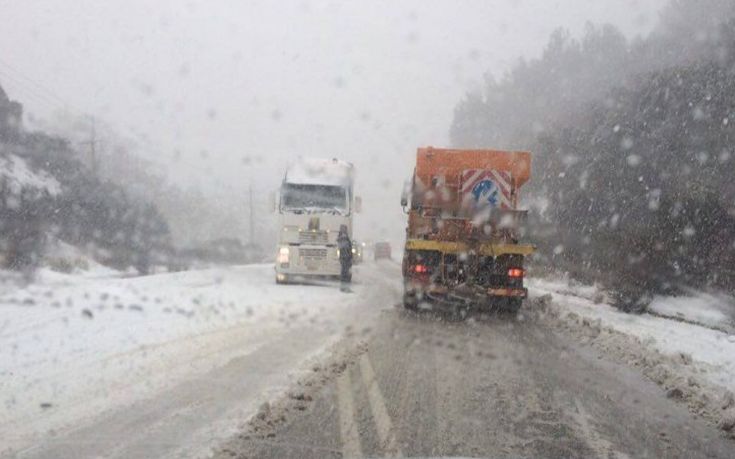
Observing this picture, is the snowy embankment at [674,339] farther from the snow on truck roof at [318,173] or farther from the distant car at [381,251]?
the distant car at [381,251]

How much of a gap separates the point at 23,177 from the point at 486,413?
3903 cm

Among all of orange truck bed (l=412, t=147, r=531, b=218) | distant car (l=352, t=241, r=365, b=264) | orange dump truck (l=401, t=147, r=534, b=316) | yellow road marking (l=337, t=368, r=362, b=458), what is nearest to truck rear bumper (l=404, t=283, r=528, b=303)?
orange dump truck (l=401, t=147, r=534, b=316)

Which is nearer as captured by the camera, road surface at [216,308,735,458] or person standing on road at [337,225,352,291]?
road surface at [216,308,735,458]

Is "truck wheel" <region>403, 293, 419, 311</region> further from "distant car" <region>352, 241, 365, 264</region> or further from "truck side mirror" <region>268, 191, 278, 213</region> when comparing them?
"distant car" <region>352, 241, 365, 264</region>

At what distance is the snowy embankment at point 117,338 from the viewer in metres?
6.20

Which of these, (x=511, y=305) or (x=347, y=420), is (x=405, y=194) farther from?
(x=347, y=420)

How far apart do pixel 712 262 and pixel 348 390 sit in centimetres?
1264

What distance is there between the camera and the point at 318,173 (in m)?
21.5

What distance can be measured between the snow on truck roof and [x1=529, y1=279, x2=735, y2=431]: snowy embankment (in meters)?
7.04

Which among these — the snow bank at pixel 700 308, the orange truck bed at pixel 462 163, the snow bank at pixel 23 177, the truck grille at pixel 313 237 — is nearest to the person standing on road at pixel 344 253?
the truck grille at pixel 313 237

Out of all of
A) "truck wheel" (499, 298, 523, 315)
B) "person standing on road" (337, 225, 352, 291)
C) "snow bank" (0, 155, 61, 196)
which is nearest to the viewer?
"truck wheel" (499, 298, 523, 315)

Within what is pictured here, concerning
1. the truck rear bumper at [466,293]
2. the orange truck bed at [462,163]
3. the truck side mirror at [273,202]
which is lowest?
the truck rear bumper at [466,293]

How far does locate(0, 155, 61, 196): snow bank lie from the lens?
122ft

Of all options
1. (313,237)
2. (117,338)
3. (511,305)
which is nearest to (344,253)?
(313,237)
